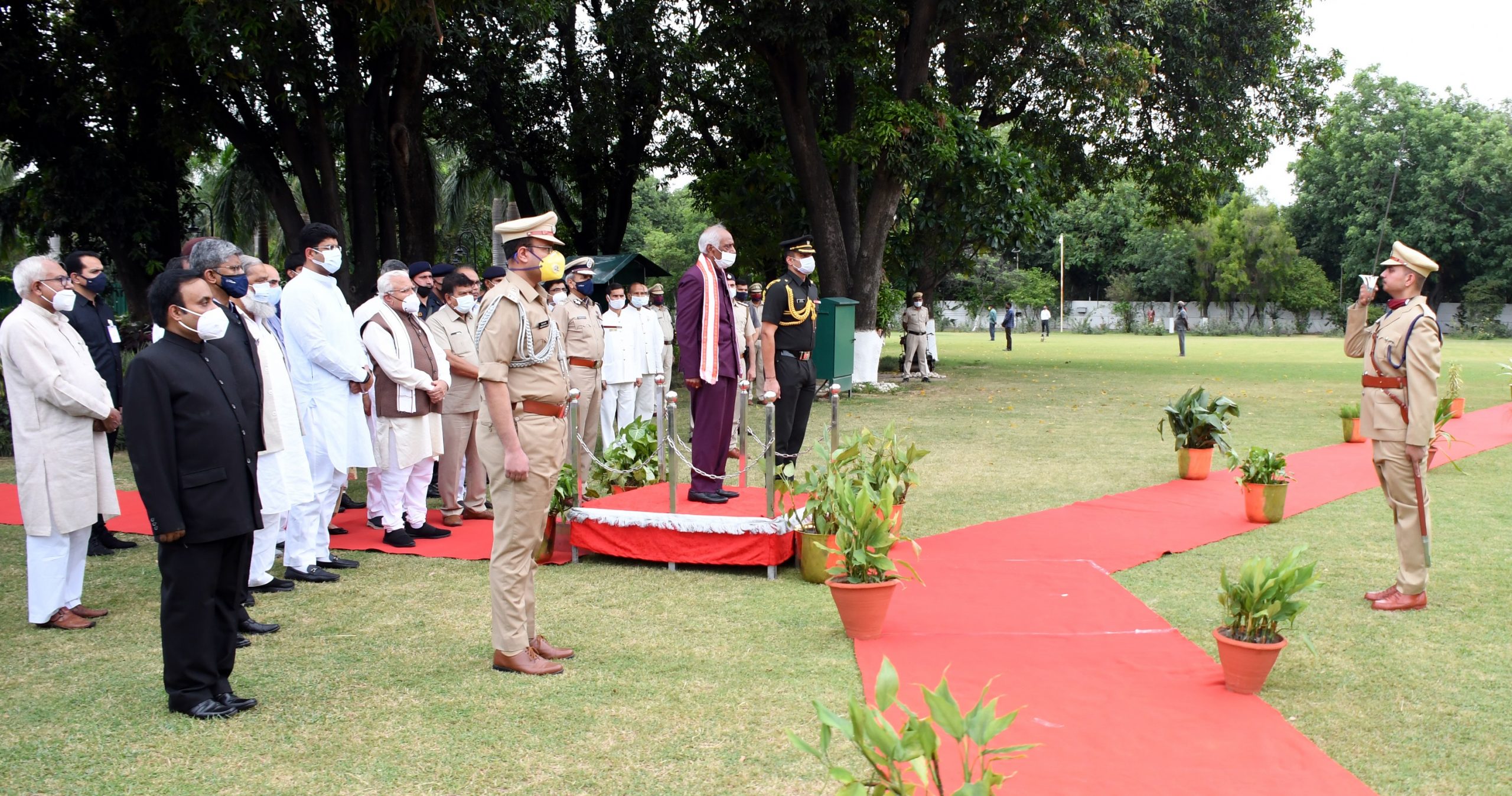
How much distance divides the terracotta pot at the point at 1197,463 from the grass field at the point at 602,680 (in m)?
1.41

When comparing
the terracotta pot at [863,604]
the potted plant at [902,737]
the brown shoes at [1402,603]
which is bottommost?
the brown shoes at [1402,603]

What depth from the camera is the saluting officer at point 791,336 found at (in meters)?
7.43

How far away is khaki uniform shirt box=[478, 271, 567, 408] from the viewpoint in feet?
14.8

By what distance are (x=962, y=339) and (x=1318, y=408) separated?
29.0 m

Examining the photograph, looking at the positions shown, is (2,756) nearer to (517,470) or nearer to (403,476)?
(517,470)

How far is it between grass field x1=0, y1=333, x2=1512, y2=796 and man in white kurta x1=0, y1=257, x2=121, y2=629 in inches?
9.8

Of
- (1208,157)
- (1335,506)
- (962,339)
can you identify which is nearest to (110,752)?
(1335,506)

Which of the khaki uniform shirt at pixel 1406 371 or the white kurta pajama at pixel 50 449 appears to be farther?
the khaki uniform shirt at pixel 1406 371

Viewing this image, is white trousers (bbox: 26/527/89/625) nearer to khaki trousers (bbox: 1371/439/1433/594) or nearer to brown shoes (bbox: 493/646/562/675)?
brown shoes (bbox: 493/646/562/675)

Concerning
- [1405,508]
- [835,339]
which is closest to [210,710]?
[1405,508]

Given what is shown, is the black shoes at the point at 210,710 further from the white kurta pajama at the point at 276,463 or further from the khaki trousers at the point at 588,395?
the khaki trousers at the point at 588,395

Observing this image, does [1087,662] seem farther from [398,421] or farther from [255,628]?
[398,421]

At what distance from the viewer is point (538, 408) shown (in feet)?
15.3

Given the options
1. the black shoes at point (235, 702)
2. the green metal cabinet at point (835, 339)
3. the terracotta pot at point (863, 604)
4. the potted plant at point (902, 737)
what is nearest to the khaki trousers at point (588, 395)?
the terracotta pot at point (863, 604)
